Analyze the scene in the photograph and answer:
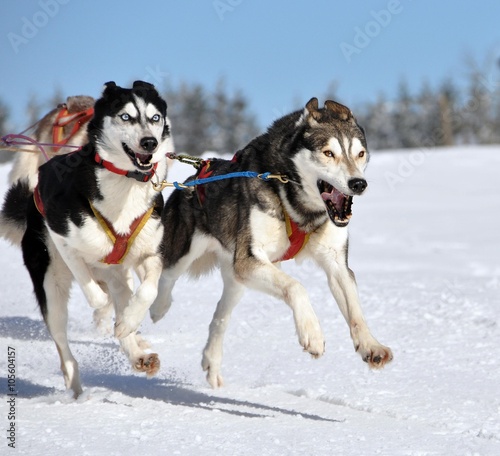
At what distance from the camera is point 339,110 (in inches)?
165

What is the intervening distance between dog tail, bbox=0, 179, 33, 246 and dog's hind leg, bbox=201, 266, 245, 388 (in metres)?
1.37

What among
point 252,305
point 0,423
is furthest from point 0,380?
A: point 252,305

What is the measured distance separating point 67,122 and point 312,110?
2.57m

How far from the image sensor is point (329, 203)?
12.9 feet

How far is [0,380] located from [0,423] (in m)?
1.11

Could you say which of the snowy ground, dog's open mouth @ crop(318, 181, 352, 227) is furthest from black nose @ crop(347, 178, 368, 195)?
the snowy ground

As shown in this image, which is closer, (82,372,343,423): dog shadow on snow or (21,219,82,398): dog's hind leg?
(82,372,343,423): dog shadow on snow

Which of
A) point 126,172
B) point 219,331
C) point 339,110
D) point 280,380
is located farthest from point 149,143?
point 280,380

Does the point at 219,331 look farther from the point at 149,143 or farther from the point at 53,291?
the point at 149,143

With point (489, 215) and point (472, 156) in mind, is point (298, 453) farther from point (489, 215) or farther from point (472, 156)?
point (472, 156)

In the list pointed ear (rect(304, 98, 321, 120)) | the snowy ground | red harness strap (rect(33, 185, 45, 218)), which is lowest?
the snowy ground

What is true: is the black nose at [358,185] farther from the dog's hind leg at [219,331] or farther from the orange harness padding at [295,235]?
the dog's hind leg at [219,331]

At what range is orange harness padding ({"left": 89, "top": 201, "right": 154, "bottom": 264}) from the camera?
406 centimetres

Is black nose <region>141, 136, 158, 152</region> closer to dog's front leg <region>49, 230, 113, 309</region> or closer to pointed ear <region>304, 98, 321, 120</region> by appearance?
dog's front leg <region>49, 230, 113, 309</region>
